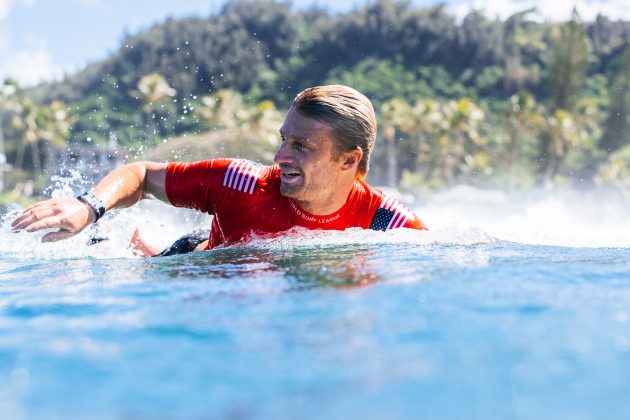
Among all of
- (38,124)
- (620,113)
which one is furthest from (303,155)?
(620,113)

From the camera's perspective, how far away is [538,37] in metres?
87.6

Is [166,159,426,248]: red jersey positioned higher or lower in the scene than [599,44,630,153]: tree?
lower

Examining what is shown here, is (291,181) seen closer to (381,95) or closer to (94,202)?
(94,202)

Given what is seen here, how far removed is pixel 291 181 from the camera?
14.6 ft

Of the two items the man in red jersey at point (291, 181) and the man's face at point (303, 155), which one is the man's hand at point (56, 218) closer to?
the man in red jersey at point (291, 181)

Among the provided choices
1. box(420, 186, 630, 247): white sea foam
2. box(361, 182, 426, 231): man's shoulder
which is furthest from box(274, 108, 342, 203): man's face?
box(420, 186, 630, 247): white sea foam

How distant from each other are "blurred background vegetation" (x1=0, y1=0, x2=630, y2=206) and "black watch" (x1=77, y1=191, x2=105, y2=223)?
28.2 metres

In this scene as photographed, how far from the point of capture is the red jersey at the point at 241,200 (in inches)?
179

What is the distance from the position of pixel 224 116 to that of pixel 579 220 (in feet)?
75.3

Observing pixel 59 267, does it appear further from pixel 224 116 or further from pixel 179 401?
pixel 224 116

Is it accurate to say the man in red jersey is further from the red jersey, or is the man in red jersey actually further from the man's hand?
the man's hand

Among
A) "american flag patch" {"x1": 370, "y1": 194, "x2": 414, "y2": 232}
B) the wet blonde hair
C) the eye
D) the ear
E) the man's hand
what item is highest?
the wet blonde hair

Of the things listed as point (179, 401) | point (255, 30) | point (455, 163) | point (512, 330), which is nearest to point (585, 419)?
point (512, 330)

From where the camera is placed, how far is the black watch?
411cm
